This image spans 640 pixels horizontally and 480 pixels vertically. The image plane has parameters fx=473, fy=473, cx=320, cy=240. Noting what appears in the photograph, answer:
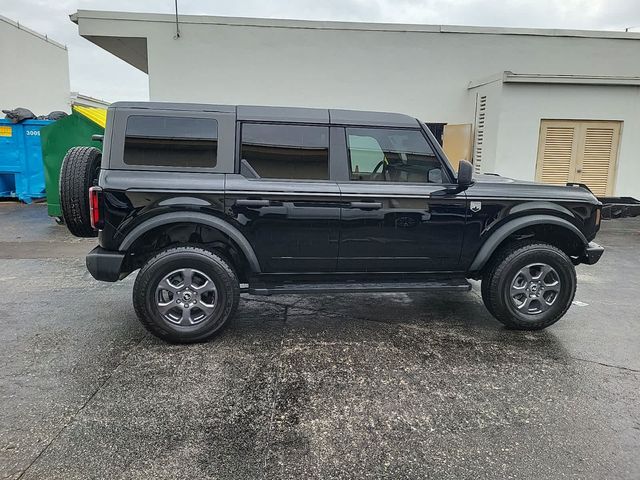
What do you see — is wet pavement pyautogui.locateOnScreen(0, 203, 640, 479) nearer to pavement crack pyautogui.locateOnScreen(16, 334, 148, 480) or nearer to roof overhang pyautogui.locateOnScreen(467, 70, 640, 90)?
pavement crack pyautogui.locateOnScreen(16, 334, 148, 480)

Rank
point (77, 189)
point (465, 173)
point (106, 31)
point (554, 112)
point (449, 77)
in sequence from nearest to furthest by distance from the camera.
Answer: point (465, 173) → point (77, 189) → point (554, 112) → point (106, 31) → point (449, 77)

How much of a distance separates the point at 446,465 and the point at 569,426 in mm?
925

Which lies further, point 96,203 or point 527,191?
point 527,191

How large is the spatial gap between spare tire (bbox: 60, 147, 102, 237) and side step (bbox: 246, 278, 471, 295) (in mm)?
1612

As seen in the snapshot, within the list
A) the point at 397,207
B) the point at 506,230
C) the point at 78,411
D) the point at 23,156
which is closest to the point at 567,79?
the point at 506,230

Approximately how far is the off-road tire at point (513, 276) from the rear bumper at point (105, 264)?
10.6 ft

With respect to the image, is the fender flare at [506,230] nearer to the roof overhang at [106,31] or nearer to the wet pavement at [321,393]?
the wet pavement at [321,393]

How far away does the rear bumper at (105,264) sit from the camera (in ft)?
12.5

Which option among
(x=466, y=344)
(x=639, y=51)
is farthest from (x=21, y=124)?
(x=639, y=51)

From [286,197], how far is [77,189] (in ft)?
6.09

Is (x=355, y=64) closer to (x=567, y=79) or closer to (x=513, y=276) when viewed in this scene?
(x=567, y=79)

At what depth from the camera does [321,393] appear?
127 inches

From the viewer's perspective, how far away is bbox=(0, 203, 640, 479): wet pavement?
2.53m

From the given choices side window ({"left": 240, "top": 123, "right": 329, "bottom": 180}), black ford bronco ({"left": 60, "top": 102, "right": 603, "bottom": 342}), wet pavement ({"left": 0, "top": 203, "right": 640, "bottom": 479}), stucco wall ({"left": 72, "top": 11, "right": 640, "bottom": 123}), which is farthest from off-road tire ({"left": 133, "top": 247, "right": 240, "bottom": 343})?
stucco wall ({"left": 72, "top": 11, "right": 640, "bottom": 123})
